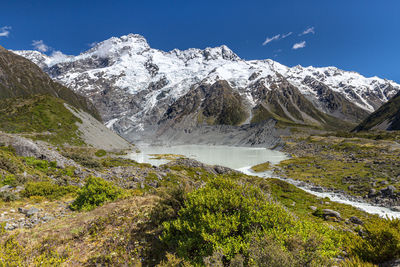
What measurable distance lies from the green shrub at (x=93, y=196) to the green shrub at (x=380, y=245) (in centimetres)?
1108

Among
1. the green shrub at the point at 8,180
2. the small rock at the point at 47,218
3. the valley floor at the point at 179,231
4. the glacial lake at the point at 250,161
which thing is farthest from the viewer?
the glacial lake at the point at 250,161

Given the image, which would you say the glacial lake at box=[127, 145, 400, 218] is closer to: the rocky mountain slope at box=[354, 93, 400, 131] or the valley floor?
the valley floor

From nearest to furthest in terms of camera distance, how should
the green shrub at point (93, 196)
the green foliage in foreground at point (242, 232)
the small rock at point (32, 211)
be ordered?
the green foliage in foreground at point (242, 232), the small rock at point (32, 211), the green shrub at point (93, 196)

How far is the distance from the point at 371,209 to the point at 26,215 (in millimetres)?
32066

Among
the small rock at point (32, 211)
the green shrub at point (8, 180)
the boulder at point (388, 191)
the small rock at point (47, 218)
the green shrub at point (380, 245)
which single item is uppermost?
the green shrub at point (380, 245)

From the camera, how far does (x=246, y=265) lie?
4.68m

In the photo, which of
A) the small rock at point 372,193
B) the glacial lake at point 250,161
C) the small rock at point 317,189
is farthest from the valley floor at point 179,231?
the small rock at point 317,189

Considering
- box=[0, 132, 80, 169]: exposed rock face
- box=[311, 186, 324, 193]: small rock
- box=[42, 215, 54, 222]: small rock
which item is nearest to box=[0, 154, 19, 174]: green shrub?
box=[0, 132, 80, 169]: exposed rock face

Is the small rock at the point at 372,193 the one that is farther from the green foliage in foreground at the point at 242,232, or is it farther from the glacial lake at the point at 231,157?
the glacial lake at the point at 231,157

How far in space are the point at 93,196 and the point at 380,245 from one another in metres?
11.9

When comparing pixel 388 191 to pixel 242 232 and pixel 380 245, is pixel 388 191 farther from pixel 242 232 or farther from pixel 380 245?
pixel 242 232

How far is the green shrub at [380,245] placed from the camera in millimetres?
5234

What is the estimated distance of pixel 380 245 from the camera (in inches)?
213

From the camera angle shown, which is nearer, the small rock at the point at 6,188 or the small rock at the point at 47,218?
the small rock at the point at 47,218
